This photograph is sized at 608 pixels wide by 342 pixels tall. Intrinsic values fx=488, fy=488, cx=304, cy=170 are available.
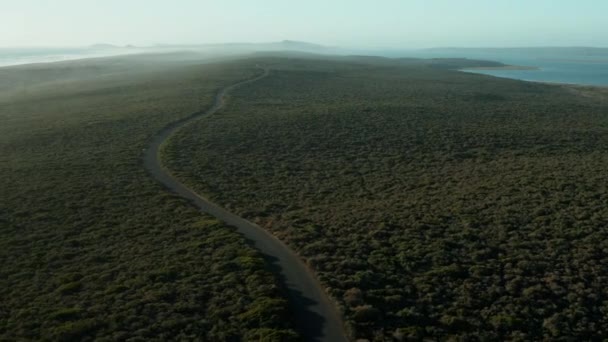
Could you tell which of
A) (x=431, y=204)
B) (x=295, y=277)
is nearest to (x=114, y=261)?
(x=295, y=277)

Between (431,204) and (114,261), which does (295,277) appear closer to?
(114,261)

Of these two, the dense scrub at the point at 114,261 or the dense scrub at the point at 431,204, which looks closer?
the dense scrub at the point at 114,261

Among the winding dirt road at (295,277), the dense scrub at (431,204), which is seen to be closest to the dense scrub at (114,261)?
the winding dirt road at (295,277)

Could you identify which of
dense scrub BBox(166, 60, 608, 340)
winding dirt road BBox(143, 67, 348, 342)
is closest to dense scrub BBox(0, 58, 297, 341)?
winding dirt road BBox(143, 67, 348, 342)

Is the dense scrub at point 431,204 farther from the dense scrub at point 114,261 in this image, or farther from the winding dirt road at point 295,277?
the dense scrub at point 114,261

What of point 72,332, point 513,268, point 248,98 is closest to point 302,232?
point 513,268

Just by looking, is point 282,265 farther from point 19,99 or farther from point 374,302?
point 19,99
